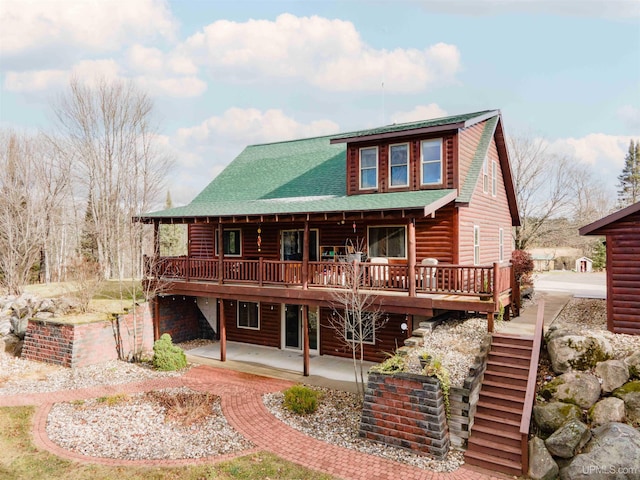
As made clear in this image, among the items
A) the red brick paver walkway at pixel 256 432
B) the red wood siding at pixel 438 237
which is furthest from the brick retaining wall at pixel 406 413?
the red wood siding at pixel 438 237

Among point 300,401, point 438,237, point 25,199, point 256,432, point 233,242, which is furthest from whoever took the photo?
point 25,199

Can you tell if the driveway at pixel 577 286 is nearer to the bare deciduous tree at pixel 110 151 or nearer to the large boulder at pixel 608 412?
the large boulder at pixel 608 412

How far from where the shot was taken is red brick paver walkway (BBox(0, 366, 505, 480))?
24.1 ft

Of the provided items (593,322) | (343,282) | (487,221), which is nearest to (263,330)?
(343,282)

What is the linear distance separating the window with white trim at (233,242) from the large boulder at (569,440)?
44.1 ft

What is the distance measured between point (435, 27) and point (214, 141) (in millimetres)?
54493

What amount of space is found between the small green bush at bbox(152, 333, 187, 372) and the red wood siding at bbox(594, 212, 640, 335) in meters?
13.5

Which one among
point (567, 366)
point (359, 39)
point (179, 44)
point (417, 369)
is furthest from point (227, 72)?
point (567, 366)

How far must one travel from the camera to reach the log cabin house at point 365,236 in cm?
1129

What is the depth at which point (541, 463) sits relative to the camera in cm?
731

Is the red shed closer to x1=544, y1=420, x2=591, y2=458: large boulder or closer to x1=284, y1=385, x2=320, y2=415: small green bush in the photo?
x1=544, y1=420, x2=591, y2=458: large boulder

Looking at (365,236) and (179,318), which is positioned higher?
(365,236)

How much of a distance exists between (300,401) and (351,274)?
3823 millimetres

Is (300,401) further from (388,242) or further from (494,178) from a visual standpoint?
(494,178)
